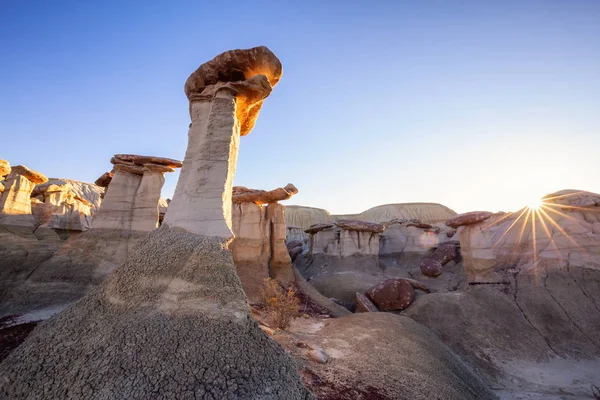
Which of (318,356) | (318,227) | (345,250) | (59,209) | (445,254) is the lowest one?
(318,356)

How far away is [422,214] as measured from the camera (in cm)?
5241

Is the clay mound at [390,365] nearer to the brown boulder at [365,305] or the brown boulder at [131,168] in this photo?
the brown boulder at [365,305]

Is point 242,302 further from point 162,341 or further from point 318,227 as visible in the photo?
point 318,227

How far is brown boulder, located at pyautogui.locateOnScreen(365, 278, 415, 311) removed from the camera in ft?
28.6

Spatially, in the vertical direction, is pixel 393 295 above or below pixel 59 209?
below

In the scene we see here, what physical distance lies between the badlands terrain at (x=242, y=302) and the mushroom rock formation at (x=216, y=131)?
24mm

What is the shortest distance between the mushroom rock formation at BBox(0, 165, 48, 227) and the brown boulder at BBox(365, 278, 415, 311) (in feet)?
41.9

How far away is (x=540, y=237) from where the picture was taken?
9.08m

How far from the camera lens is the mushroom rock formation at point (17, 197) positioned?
31.6ft

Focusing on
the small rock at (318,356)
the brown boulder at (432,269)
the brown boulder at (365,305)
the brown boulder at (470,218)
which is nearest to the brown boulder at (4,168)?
the small rock at (318,356)

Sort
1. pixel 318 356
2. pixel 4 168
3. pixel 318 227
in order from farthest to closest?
pixel 318 227 → pixel 4 168 → pixel 318 356

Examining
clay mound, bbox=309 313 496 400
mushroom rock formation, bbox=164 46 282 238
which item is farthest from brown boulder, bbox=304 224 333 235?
mushroom rock formation, bbox=164 46 282 238

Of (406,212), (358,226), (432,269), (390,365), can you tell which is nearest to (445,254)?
(432,269)

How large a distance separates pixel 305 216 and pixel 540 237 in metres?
43.9
